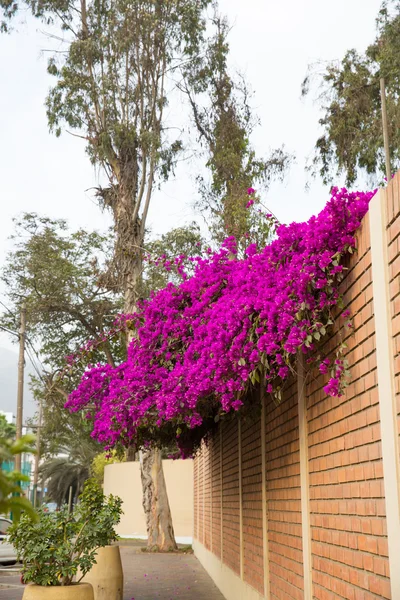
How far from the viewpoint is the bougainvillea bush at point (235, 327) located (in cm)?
462

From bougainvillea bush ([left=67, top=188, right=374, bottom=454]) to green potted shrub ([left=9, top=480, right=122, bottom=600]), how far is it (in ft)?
2.94

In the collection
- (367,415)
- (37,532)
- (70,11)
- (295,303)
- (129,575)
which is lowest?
(129,575)

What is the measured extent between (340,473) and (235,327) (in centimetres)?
153

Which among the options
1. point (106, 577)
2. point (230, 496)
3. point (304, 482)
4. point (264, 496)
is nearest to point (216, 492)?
point (230, 496)

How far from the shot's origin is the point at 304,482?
5.47m

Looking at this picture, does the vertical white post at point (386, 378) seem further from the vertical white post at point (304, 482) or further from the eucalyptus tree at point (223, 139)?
the eucalyptus tree at point (223, 139)

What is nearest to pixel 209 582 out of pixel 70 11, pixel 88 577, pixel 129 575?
pixel 129 575

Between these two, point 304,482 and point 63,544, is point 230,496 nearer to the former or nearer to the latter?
point 63,544

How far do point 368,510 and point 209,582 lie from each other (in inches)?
436

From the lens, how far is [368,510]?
386 centimetres

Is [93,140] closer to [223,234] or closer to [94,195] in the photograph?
[94,195]

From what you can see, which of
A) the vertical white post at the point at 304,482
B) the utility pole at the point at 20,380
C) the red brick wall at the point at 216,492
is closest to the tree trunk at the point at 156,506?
the utility pole at the point at 20,380

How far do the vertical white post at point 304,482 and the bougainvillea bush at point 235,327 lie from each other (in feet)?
0.64

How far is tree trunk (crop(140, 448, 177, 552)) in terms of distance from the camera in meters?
22.7
